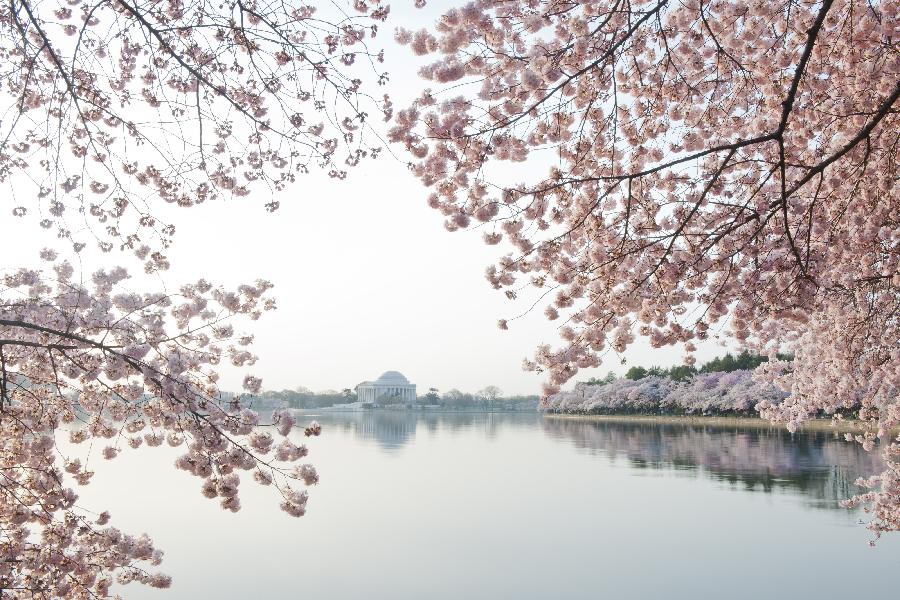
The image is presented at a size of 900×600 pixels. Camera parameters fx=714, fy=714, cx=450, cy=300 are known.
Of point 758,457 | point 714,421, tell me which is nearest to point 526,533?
point 758,457

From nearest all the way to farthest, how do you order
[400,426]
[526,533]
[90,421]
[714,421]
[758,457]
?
[90,421] < [526,533] < [758,457] < [714,421] < [400,426]

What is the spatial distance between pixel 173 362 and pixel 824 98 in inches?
184

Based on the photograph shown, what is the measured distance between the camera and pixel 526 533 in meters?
12.7

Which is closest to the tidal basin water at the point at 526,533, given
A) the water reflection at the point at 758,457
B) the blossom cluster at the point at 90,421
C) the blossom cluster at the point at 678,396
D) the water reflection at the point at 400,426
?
the water reflection at the point at 758,457

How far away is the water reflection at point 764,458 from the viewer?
16.7m

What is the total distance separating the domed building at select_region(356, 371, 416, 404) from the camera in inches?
4023

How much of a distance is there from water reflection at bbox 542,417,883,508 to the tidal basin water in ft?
0.46

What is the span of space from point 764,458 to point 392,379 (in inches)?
3500

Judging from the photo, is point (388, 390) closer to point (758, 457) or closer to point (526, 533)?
point (758, 457)

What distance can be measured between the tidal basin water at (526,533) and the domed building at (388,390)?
80939 mm

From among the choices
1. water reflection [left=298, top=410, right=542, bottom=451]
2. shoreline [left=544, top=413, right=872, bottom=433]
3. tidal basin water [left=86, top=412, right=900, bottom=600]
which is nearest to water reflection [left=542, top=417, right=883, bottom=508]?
tidal basin water [left=86, top=412, right=900, bottom=600]

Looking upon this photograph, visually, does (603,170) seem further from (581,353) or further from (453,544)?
(453,544)

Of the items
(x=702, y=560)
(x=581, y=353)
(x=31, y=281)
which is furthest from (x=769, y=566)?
(x=31, y=281)

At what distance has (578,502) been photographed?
15305mm
